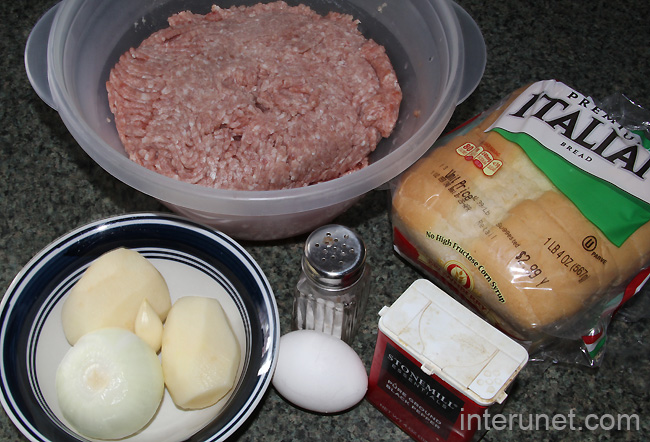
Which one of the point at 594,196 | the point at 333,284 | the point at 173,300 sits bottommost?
the point at 173,300

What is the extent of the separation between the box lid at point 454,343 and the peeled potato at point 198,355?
0.24m

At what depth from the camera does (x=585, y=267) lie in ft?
3.30

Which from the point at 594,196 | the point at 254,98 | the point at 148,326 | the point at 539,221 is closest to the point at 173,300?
the point at 148,326

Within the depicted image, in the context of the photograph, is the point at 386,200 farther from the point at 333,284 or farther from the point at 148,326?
the point at 148,326

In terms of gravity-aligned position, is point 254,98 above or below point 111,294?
above

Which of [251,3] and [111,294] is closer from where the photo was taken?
Result: [111,294]

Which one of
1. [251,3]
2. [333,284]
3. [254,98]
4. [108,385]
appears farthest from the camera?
[251,3]

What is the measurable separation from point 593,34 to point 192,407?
1.28m

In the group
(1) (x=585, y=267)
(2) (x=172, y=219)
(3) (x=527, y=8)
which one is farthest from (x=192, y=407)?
(3) (x=527, y=8)

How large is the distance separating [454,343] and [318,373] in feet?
0.70

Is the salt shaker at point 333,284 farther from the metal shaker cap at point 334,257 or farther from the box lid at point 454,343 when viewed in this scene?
the box lid at point 454,343

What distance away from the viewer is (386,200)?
129cm

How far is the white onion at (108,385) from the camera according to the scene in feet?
2.83

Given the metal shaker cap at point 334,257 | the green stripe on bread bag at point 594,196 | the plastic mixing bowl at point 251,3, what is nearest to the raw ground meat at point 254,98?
the plastic mixing bowl at point 251,3
